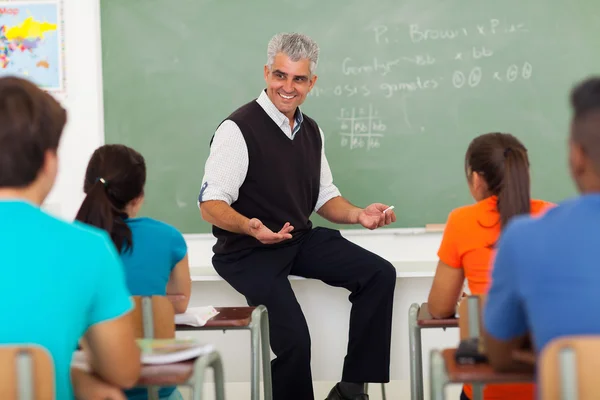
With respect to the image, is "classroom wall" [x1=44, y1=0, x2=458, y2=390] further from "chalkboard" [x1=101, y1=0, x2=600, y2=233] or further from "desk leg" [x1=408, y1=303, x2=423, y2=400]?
"desk leg" [x1=408, y1=303, x2=423, y2=400]

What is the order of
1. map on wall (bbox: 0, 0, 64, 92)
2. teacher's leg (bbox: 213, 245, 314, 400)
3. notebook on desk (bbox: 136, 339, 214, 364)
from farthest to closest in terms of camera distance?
map on wall (bbox: 0, 0, 64, 92) < teacher's leg (bbox: 213, 245, 314, 400) < notebook on desk (bbox: 136, 339, 214, 364)

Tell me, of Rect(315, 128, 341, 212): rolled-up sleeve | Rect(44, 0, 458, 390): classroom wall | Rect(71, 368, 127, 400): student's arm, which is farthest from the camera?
Rect(44, 0, 458, 390): classroom wall

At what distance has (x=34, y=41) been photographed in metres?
4.13

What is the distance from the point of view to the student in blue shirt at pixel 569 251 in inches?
50.5

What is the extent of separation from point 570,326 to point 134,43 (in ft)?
10.4

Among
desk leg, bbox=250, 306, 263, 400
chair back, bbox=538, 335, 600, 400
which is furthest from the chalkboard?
chair back, bbox=538, 335, 600, 400

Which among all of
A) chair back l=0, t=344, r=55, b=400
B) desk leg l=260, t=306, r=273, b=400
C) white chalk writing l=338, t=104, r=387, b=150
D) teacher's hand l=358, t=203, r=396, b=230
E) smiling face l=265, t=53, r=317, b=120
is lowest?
desk leg l=260, t=306, r=273, b=400

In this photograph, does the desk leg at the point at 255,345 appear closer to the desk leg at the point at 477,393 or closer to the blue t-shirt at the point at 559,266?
the desk leg at the point at 477,393

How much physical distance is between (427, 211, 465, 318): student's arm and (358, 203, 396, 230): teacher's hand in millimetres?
964

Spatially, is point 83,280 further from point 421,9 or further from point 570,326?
point 421,9

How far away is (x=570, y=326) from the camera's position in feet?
4.29

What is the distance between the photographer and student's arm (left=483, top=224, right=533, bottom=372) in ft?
4.43

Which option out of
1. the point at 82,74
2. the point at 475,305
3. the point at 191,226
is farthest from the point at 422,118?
the point at 475,305

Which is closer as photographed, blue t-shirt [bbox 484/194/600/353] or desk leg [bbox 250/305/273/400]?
blue t-shirt [bbox 484/194/600/353]
